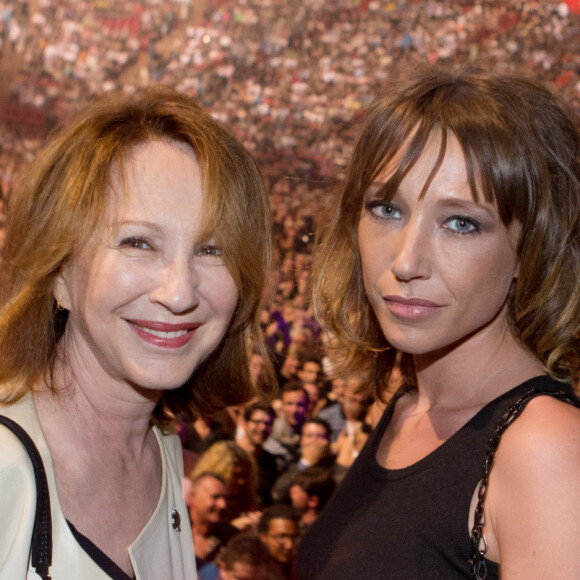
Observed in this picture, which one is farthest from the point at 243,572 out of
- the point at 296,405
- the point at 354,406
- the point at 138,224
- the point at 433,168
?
the point at 433,168

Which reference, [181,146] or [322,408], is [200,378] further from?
[322,408]

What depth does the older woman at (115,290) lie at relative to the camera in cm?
123

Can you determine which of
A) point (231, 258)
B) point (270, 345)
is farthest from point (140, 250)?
point (270, 345)

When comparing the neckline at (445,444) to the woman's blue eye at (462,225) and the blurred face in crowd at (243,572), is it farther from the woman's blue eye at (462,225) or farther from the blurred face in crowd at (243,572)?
the blurred face in crowd at (243,572)

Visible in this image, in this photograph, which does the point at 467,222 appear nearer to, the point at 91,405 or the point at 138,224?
the point at 138,224

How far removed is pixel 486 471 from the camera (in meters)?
1.13

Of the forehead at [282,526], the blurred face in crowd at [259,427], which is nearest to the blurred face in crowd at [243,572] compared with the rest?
the forehead at [282,526]

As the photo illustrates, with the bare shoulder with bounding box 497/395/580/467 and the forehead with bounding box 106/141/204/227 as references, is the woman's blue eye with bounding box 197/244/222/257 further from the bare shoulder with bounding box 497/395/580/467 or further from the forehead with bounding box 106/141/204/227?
the bare shoulder with bounding box 497/395/580/467

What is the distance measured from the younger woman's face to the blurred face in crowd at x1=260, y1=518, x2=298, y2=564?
1.61 metres

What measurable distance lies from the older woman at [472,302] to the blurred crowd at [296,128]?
118 centimetres

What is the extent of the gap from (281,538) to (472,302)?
5.75 feet

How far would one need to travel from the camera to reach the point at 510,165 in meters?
1.20

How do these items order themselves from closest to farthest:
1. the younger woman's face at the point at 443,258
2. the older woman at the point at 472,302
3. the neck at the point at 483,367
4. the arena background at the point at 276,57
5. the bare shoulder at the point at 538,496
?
the bare shoulder at the point at 538,496, the older woman at the point at 472,302, the younger woman's face at the point at 443,258, the neck at the point at 483,367, the arena background at the point at 276,57

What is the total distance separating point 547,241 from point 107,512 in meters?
0.96
